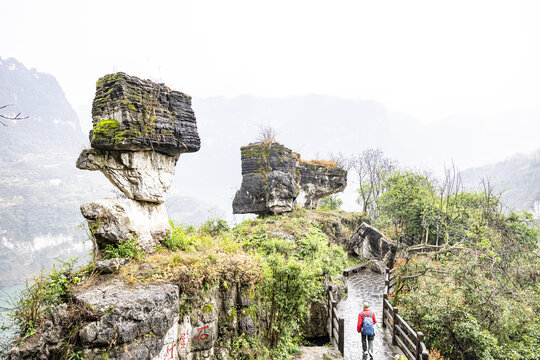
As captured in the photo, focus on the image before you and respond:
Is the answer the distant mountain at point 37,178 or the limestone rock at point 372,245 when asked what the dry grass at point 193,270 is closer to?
the limestone rock at point 372,245

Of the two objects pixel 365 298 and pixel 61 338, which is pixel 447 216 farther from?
pixel 61 338

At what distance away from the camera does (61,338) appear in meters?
4.20

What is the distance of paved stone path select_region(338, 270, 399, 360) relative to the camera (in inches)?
333

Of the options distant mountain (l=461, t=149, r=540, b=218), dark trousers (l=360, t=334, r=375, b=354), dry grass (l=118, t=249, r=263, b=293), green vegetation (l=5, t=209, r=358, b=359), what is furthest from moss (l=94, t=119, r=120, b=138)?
distant mountain (l=461, t=149, r=540, b=218)

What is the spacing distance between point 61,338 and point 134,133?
440cm

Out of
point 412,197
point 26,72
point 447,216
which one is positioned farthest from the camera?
point 26,72

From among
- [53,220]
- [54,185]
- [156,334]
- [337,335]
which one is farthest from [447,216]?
[54,185]

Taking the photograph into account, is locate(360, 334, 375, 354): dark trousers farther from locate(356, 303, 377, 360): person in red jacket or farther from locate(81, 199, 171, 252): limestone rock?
locate(81, 199, 171, 252): limestone rock

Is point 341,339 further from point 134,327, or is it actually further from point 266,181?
point 266,181

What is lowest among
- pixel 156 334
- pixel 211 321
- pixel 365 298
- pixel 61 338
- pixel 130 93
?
pixel 365 298

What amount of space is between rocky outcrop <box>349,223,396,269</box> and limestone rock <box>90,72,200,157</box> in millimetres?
15472

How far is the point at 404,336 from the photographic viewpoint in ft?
26.0

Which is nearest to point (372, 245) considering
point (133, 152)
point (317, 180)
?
point (317, 180)

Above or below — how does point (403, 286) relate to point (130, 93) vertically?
below
